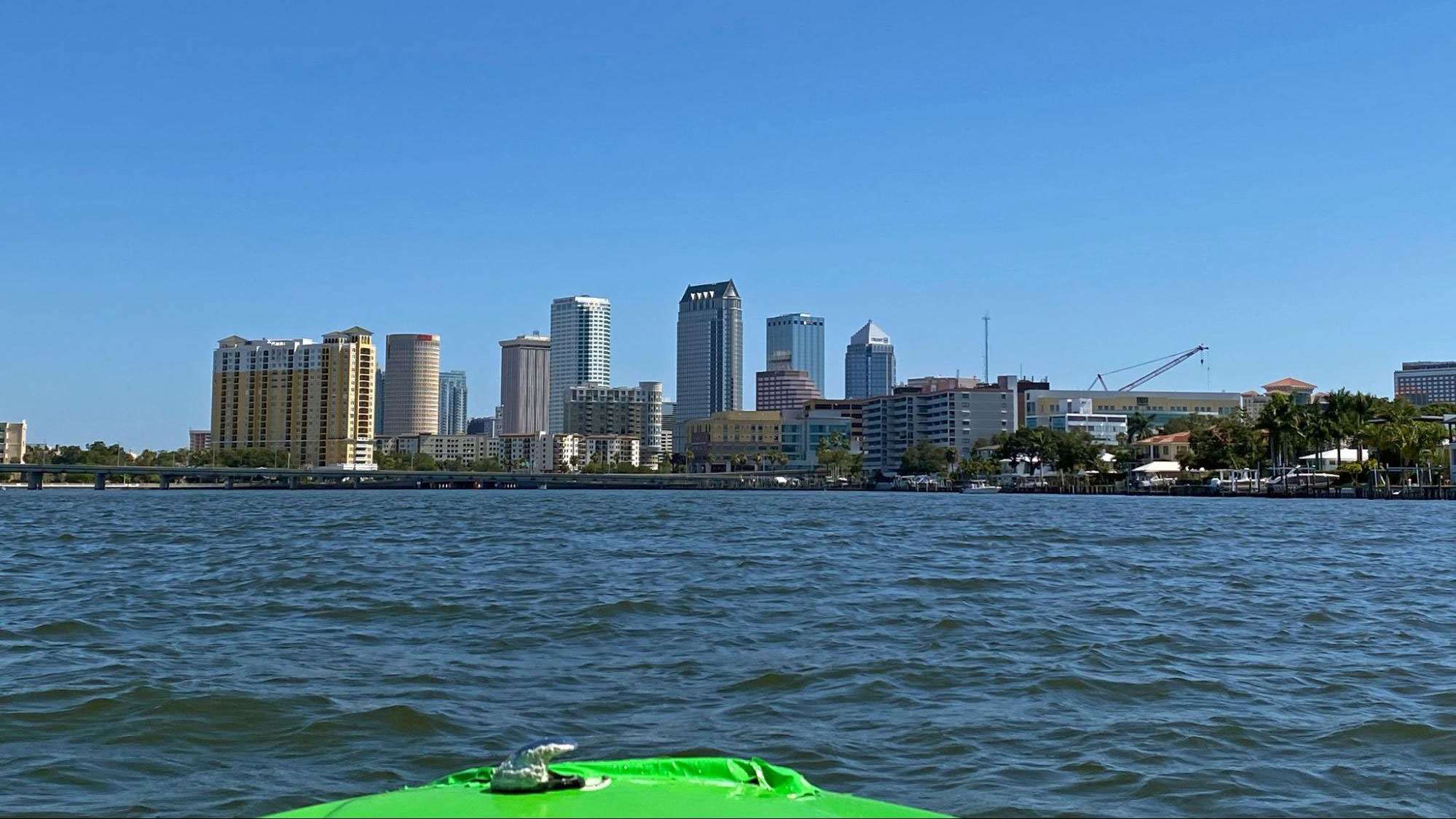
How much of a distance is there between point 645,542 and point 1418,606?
72.0 feet

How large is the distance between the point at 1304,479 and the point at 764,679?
11637cm

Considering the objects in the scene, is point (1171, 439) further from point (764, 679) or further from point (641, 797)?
point (641, 797)

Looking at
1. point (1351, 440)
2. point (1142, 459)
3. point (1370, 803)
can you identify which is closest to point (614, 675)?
point (1370, 803)

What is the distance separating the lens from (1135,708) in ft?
34.8

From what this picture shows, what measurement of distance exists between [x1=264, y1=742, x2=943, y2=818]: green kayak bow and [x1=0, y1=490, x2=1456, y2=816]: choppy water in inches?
127

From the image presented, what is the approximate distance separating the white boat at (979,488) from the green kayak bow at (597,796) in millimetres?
Result: 160389

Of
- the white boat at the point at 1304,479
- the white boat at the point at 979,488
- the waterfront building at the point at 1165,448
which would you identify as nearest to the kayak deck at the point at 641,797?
the white boat at the point at 1304,479

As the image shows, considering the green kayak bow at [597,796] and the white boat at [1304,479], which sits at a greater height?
the white boat at [1304,479]

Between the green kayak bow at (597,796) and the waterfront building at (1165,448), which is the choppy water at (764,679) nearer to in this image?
the green kayak bow at (597,796)

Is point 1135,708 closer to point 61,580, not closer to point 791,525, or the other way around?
point 61,580

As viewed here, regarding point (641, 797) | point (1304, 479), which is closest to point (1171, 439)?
point (1304, 479)

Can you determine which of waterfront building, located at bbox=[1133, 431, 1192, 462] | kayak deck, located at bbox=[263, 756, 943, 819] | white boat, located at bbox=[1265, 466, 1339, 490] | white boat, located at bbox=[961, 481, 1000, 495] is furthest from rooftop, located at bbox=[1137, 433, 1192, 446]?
kayak deck, located at bbox=[263, 756, 943, 819]

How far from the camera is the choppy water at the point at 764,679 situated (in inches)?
327

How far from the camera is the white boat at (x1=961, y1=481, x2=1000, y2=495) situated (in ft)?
553
